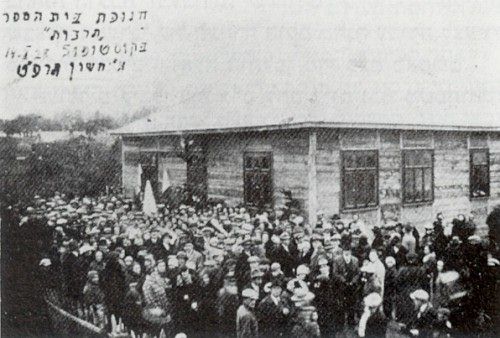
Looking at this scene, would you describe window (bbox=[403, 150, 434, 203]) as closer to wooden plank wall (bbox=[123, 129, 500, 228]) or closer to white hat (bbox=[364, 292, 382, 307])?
wooden plank wall (bbox=[123, 129, 500, 228])

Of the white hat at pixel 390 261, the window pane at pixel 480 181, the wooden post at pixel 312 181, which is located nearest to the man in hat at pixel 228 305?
the white hat at pixel 390 261

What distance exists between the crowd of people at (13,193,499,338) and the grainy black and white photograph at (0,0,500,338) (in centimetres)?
3

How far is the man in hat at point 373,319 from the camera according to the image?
565cm

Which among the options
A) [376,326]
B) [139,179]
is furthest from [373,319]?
[139,179]

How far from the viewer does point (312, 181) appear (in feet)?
31.4

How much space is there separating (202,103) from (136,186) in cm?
282

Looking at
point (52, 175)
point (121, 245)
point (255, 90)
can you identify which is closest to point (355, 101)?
point (255, 90)

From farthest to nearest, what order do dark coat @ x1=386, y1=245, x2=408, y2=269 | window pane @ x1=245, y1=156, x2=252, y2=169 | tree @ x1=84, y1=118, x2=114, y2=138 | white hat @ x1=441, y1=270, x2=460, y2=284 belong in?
tree @ x1=84, y1=118, x2=114, y2=138
window pane @ x1=245, y1=156, x2=252, y2=169
dark coat @ x1=386, y1=245, x2=408, y2=269
white hat @ x1=441, y1=270, x2=460, y2=284

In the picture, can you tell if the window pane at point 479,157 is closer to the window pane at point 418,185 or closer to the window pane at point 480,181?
the window pane at point 480,181

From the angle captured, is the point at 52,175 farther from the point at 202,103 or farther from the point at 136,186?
the point at 202,103

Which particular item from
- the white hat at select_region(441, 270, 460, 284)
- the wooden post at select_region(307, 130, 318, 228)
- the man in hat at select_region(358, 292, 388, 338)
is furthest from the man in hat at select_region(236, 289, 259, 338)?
the wooden post at select_region(307, 130, 318, 228)

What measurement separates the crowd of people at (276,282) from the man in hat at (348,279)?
0.04 feet

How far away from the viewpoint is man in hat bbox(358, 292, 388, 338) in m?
5.65

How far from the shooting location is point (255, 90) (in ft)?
37.8
